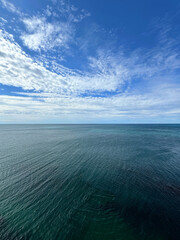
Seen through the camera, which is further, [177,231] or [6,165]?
[6,165]

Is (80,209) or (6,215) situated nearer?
(6,215)

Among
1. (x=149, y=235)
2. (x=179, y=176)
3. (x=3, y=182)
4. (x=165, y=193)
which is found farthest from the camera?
(x=179, y=176)

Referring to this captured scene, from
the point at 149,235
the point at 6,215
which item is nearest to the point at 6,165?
the point at 6,215

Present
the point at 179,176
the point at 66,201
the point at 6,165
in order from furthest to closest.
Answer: the point at 6,165
the point at 179,176
the point at 66,201

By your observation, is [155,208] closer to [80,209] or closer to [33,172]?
[80,209]

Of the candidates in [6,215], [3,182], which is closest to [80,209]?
[6,215]

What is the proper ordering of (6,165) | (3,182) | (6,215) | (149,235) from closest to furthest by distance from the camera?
(149,235) < (6,215) < (3,182) < (6,165)

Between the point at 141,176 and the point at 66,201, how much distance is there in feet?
39.2

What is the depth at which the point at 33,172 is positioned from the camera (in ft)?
53.9

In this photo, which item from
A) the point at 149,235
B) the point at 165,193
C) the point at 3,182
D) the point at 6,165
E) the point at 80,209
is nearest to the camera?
the point at 149,235

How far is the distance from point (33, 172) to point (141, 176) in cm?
1775

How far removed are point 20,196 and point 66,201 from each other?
5494mm

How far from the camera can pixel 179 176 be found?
15.5m

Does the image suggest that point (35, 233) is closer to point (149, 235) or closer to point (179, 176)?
point (149, 235)
